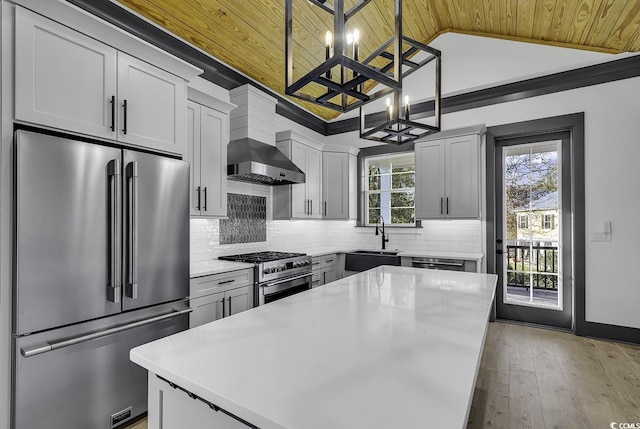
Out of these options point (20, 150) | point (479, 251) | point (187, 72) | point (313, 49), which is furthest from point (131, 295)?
point (479, 251)

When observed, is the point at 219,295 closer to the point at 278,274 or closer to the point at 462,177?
the point at 278,274

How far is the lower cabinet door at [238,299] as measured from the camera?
293cm

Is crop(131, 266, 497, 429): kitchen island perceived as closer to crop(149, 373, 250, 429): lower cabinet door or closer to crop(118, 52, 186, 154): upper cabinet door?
crop(149, 373, 250, 429): lower cabinet door

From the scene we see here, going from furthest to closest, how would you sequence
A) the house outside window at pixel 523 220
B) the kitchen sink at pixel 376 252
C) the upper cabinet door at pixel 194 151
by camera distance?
→ the kitchen sink at pixel 376 252
the house outside window at pixel 523 220
the upper cabinet door at pixel 194 151

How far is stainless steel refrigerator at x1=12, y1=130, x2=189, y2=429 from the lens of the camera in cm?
170

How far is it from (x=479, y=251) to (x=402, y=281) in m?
2.60

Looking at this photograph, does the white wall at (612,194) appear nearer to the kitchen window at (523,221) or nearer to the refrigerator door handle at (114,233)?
the kitchen window at (523,221)

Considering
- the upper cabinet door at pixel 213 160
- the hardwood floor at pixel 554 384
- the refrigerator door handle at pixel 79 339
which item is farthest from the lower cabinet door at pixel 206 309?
the upper cabinet door at pixel 213 160

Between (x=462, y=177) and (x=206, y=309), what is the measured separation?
3.37 m

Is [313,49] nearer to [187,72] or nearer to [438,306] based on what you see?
[187,72]

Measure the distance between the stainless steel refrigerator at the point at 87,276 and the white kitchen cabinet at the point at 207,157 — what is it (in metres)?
0.72

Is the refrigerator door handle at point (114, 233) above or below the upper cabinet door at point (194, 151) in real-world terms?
below

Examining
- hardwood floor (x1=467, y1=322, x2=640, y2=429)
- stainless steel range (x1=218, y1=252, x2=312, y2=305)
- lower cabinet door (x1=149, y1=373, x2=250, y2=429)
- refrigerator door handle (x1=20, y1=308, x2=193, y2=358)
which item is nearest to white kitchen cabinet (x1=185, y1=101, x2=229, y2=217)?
stainless steel range (x1=218, y1=252, x2=312, y2=305)

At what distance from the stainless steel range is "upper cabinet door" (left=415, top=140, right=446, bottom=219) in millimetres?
1752
